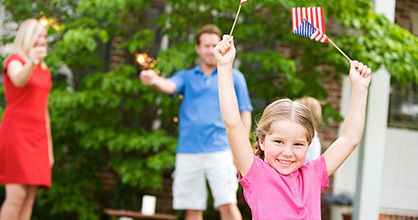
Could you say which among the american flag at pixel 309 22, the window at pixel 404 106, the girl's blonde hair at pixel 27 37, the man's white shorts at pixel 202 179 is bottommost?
the man's white shorts at pixel 202 179

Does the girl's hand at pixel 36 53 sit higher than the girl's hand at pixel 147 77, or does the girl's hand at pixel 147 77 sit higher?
the girl's hand at pixel 36 53

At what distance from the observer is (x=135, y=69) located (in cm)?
496

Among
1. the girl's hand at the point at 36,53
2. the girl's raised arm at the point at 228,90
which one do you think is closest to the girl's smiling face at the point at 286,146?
the girl's raised arm at the point at 228,90

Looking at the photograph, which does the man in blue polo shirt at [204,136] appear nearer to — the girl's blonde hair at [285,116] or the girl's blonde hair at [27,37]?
the girl's blonde hair at [27,37]

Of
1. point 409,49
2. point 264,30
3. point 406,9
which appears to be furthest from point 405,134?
point 264,30

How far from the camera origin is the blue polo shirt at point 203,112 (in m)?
3.77

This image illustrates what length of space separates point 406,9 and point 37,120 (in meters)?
4.66

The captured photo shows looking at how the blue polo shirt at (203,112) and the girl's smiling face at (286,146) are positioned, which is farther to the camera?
the blue polo shirt at (203,112)

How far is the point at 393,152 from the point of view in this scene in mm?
6488

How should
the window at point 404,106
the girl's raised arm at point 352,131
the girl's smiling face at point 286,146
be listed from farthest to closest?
1. the window at point 404,106
2. the girl's raised arm at point 352,131
3. the girl's smiling face at point 286,146

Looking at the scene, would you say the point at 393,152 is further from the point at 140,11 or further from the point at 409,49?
the point at 140,11

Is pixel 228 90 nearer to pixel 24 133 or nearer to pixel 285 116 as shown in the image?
pixel 285 116

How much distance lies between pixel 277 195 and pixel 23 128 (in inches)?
94.3

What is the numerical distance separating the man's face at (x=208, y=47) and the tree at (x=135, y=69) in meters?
0.56
